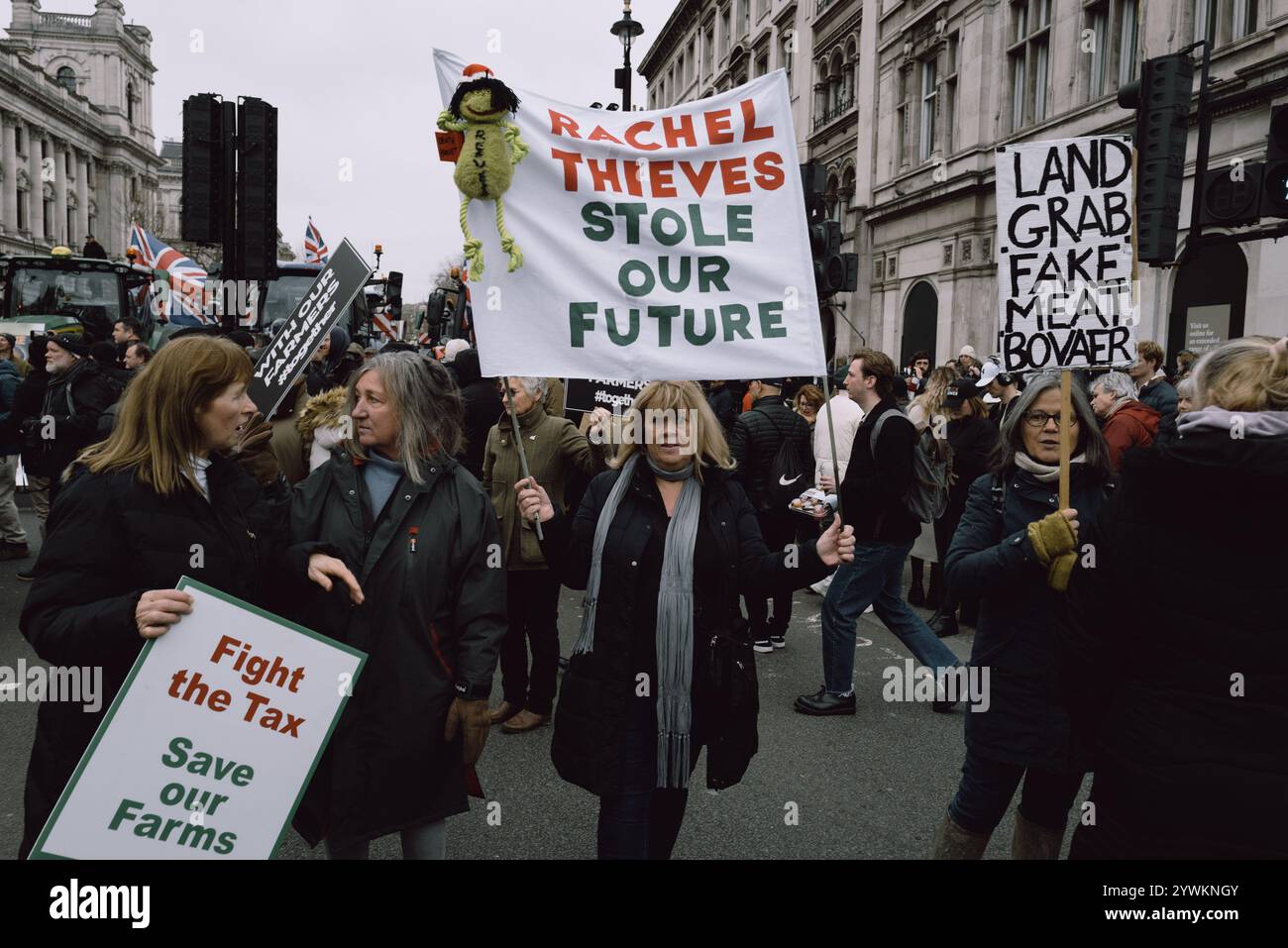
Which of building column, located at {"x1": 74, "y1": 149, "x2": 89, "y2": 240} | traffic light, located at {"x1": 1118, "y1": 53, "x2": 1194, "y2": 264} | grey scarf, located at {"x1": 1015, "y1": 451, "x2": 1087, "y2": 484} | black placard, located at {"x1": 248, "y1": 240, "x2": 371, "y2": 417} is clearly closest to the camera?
grey scarf, located at {"x1": 1015, "y1": 451, "x2": 1087, "y2": 484}

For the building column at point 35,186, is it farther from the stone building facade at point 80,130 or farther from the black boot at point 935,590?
the black boot at point 935,590

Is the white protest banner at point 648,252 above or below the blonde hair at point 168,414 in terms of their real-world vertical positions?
above

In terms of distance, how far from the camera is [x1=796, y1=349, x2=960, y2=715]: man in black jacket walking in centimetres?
530

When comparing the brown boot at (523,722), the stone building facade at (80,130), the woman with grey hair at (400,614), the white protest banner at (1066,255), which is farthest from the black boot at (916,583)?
the stone building facade at (80,130)

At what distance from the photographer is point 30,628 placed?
2352 millimetres

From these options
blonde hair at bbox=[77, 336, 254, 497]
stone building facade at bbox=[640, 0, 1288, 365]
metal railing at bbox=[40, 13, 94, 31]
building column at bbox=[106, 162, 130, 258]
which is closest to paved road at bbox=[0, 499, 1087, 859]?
blonde hair at bbox=[77, 336, 254, 497]

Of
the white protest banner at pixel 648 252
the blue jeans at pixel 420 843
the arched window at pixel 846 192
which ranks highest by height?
the arched window at pixel 846 192

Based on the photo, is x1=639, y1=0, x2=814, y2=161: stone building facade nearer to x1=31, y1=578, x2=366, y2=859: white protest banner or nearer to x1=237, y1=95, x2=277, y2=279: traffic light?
x1=237, y1=95, x2=277, y2=279: traffic light

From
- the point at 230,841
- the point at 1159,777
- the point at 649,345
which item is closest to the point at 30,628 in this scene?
the point at 230,841

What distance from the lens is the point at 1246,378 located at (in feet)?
6.98

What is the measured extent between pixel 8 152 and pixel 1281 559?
2875 inches

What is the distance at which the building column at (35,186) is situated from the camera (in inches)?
2445

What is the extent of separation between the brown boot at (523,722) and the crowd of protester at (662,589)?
202 cm

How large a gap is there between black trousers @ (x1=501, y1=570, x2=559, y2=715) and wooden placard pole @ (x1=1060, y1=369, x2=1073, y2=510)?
2.89 m
